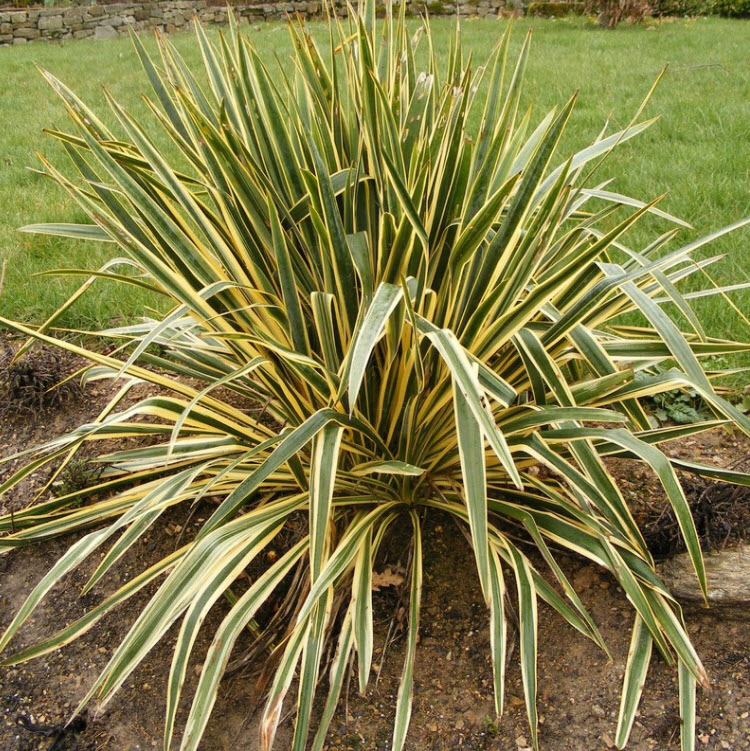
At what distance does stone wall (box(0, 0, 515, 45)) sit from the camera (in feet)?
34.4

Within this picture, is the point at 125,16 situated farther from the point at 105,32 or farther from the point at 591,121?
the point at 591,121

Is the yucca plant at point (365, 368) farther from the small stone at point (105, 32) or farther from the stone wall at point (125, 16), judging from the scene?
the small stone at point (105, 32)

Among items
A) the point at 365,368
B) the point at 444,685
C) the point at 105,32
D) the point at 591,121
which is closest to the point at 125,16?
the point at 105,32

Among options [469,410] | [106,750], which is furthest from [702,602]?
[106,750]

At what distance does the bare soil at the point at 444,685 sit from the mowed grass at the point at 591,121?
107 centimetres

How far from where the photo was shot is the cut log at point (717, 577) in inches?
70.6

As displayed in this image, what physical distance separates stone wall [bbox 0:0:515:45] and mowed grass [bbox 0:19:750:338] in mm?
1398

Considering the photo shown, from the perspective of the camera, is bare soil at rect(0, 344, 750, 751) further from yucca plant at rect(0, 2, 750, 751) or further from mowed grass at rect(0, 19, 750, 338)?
mowed grass at rect(0, 19, 750, 338)

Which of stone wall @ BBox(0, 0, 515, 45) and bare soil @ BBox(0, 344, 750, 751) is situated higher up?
stone wall @ BBox(0, 0, 515, 45)

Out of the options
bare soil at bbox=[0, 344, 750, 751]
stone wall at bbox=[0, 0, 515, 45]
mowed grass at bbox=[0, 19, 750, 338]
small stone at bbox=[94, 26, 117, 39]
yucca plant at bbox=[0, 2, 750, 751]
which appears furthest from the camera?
small stone at bbox=[94, 26, 117, 39]

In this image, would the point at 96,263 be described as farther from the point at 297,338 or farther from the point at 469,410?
the point at 469,410

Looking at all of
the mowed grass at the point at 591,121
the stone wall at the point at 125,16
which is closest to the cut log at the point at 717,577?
the mowed grass at the point at 591,121

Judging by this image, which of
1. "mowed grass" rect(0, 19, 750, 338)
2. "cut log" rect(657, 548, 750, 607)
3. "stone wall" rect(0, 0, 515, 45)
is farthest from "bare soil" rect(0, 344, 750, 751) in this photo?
"stone wall" rect(0, 0, 515, 45)

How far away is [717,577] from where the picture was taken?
1811 millimetres
